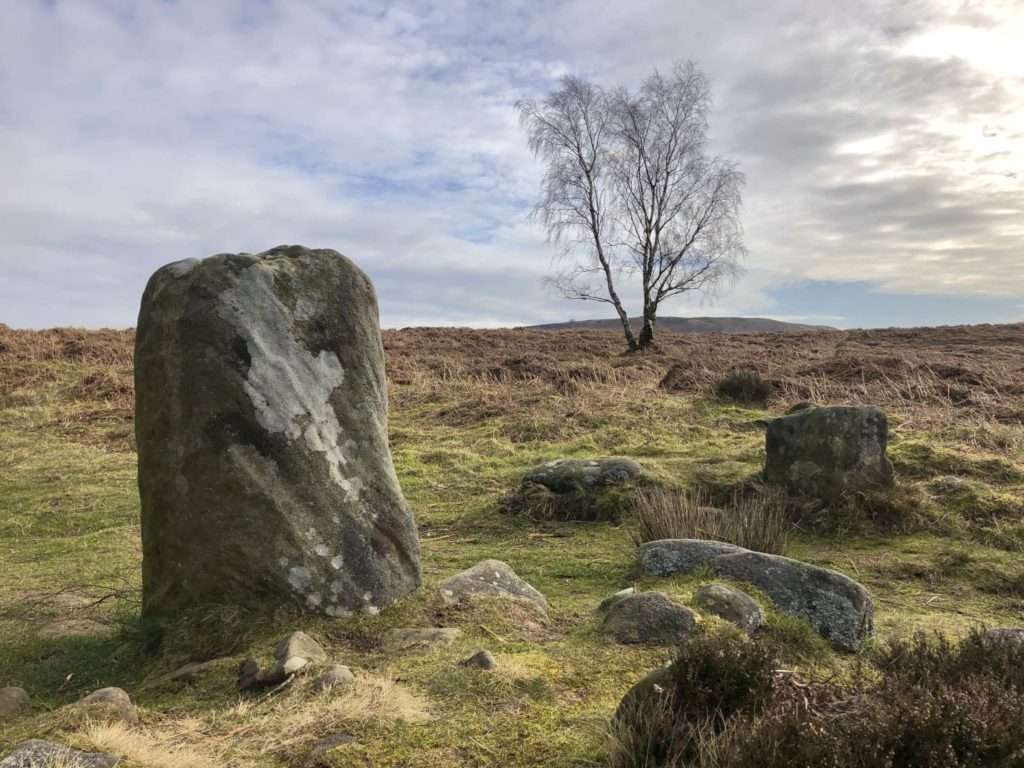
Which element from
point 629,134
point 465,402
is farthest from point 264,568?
point 629,134

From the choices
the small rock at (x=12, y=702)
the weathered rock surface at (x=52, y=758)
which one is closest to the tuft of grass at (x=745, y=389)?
the small rock at (x=12, y=702)

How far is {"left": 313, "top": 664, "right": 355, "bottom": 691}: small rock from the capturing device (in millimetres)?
3422

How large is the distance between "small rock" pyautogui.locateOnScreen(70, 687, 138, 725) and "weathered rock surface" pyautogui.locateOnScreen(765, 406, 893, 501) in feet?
21.8

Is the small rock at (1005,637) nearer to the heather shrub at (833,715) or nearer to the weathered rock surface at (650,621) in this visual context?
the heather shrub at (833,715)

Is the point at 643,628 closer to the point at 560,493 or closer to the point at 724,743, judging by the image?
the point at 724,743

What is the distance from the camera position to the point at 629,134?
95.3ft

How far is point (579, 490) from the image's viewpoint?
27.6 ft

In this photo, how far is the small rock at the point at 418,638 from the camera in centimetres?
409

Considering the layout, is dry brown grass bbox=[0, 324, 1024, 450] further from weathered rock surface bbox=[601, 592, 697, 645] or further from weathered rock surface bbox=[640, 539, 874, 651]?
weathered rock surface bbox=[601, 592, 697, 645]

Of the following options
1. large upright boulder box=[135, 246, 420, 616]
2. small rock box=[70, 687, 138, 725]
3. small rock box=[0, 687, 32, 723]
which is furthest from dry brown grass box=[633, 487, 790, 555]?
small rock box=[0, 687, 32, 723]

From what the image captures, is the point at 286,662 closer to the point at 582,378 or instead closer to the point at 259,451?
the point at 259,451

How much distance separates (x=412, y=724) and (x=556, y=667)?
89cm

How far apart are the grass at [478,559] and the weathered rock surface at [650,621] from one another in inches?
6.6

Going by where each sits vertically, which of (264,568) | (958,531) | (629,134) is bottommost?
(958,531)
